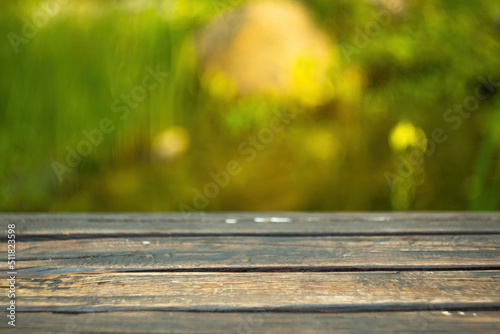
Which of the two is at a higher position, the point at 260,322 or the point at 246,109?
the point at 246,109

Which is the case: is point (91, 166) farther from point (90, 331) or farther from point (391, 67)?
point (90, 331)

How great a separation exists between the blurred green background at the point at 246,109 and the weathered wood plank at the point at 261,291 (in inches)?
74.4

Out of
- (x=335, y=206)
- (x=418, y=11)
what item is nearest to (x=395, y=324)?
(x=335, y=206)

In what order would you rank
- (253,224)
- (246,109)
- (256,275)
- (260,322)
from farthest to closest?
1. (246,109)
2. (253,224)
3. (256,275)
4. (260,322)

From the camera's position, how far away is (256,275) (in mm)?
683

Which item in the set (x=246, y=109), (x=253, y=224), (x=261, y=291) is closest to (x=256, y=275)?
(x=261, y=291)

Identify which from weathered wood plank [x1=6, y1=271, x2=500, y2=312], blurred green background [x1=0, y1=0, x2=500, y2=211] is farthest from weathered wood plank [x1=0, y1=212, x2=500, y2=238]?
blurred green background [x1=0, y1=0, x2=500, y2=211]

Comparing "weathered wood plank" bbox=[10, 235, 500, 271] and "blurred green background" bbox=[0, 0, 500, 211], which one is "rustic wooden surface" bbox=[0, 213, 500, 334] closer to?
"weathered wood plank" bbox=[10, 235, 500, 271]

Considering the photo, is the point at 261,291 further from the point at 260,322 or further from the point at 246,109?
the point at 246,109

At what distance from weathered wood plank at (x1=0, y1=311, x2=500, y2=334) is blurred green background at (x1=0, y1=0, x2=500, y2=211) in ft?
6.60

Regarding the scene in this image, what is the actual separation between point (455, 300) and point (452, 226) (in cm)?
41

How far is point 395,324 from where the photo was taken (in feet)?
1.75

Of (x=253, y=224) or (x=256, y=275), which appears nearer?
(x=256, y=275)

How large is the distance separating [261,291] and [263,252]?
0.58 feet
